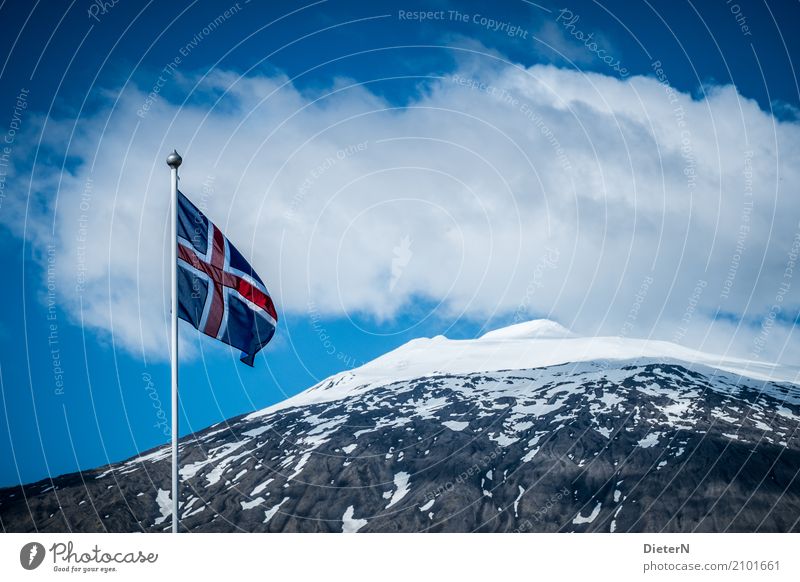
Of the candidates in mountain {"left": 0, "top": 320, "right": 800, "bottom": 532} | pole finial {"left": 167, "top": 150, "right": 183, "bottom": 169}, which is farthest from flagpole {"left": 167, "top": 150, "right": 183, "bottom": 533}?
mountain {"left": 0, "top": 320, "right": 800, "bottom": 532}

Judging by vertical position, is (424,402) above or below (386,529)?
above

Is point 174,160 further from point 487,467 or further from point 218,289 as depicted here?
point 487,467

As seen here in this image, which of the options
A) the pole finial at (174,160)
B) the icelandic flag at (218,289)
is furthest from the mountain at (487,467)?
the pole finial at (174,160)

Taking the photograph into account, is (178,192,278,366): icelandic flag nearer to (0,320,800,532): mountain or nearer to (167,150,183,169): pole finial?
(167,150,183,169): pole finial

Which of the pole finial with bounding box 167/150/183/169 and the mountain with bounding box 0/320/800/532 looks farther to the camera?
the mountain with bounding box 0/320/800/532

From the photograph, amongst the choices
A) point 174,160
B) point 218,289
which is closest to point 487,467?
point 218,289
